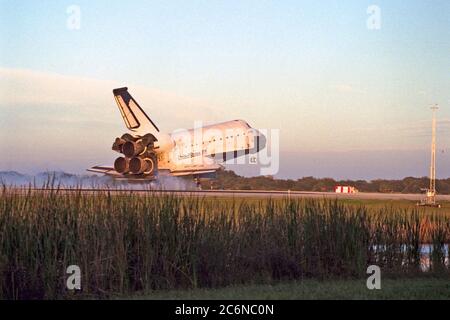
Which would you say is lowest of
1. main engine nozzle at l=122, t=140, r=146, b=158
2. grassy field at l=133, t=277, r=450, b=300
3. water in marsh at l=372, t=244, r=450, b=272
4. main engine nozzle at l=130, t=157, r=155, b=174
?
grassy field at l=133, t=277, r=450, b=300

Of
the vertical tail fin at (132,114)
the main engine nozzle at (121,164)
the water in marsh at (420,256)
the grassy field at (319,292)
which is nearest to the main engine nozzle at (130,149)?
the main engine nozzle at (121,164)

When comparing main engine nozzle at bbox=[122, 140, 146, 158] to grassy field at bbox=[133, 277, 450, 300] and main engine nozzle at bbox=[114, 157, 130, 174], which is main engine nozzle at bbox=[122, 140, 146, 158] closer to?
main engine nozzle at bbox=[114, 157, 130, 174]

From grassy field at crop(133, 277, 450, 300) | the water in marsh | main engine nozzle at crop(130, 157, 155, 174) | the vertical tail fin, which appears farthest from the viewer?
the vertical tail fin

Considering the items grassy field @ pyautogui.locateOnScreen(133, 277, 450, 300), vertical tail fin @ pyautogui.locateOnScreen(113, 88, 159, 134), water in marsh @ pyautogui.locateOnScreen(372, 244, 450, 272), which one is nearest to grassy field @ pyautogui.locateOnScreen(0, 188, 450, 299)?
water in marsh @ pyautogui.locateOnScreen(372, 244, 450, 272)

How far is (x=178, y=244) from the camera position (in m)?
11.7

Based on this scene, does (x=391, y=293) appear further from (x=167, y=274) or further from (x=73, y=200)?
(x=73, y=200)

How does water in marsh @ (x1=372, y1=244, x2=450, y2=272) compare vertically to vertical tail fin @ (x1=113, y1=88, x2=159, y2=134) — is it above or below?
below

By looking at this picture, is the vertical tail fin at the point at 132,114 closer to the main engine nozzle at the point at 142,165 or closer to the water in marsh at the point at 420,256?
the main engine nozzle at the point at 142,165

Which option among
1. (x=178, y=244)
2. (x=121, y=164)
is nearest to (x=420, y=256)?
(x=178, y=244)

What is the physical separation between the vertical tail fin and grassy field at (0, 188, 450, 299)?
41.5 meters

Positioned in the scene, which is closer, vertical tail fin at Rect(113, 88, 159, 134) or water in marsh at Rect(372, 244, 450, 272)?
water in marsh at Rect(372, 244, 450, 272)

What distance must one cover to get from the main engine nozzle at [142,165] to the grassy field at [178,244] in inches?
1198

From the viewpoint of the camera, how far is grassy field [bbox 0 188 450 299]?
1083cm
